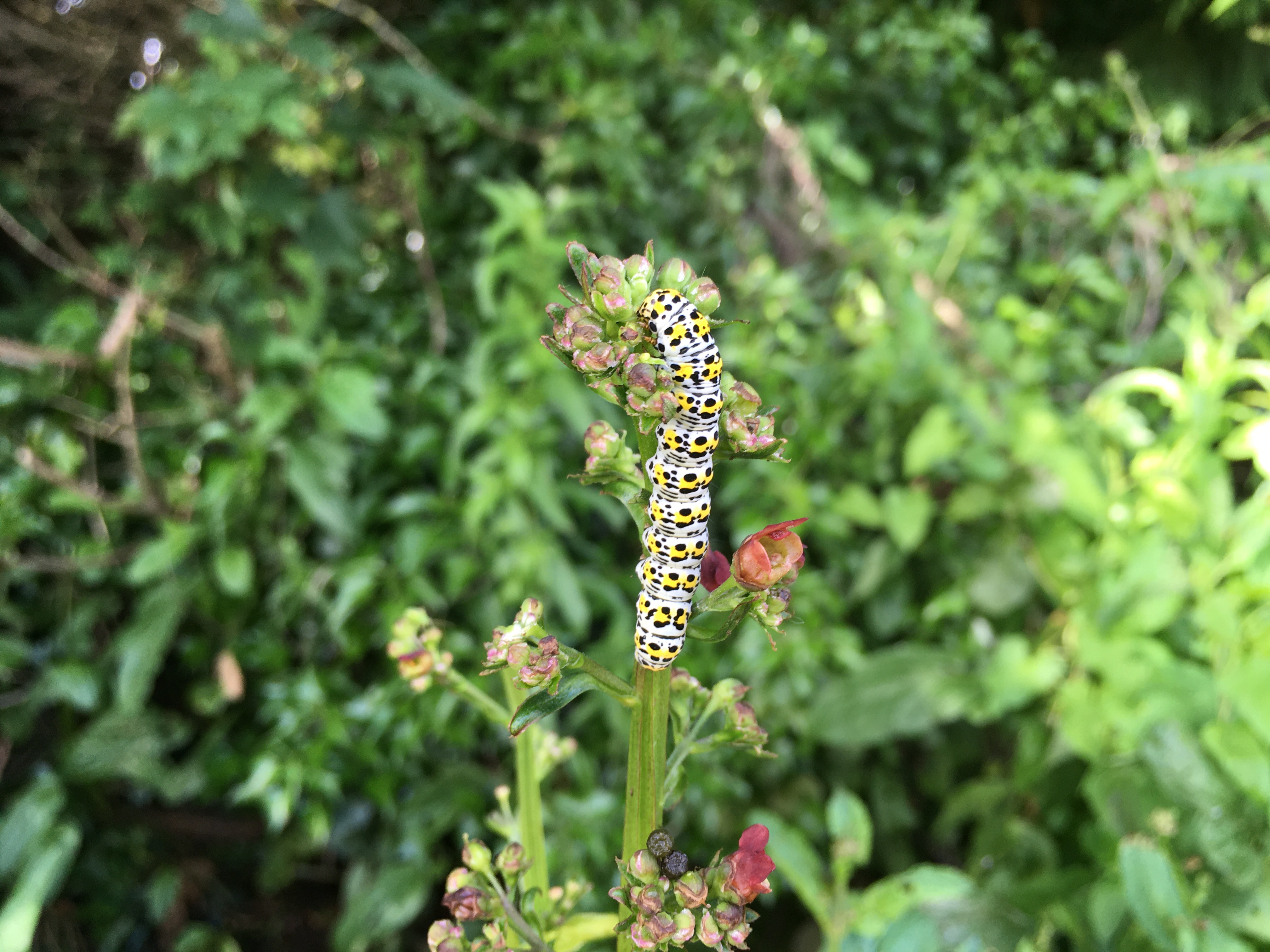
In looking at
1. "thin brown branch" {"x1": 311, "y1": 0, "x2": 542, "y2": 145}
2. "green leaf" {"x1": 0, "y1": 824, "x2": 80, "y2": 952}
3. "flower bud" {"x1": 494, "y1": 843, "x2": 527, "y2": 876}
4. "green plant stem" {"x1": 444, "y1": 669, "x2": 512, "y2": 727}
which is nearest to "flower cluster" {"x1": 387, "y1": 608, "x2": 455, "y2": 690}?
"green plant stem" {"x1": 444, "y1": 669, "x2": 512, "y2": 727}

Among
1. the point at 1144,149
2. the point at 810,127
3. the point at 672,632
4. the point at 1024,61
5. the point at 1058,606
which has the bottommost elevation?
the point at 672,632

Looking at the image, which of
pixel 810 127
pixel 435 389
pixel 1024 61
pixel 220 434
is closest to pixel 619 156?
pixel 810 127

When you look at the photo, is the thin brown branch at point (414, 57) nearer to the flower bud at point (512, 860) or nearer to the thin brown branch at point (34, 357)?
the thin brown branch at point (34, 357)

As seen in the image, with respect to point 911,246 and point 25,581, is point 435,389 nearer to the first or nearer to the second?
point 25,581

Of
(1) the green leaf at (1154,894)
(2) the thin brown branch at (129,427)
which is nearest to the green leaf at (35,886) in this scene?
(2) the thin brown branch at (129,427)

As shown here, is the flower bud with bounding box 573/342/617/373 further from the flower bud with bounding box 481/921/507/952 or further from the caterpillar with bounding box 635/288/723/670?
the flower bud with bounding box 481/921/507/952

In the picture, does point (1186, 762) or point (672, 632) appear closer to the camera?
point (672, 632)
